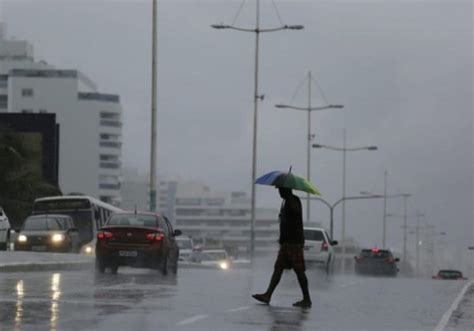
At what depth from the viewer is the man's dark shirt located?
18.8 meters

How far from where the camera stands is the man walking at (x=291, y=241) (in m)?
18.8

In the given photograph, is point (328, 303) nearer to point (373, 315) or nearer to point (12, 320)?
point (373, 315)

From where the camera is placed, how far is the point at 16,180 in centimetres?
6956

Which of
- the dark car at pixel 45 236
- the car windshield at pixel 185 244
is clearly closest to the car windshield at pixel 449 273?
the car windshield at pixel 185 244

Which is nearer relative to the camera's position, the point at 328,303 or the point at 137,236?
the point at 328,303

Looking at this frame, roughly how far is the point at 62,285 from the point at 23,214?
47.7 meters

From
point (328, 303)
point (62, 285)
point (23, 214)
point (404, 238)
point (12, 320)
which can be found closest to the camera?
point (12, 320)

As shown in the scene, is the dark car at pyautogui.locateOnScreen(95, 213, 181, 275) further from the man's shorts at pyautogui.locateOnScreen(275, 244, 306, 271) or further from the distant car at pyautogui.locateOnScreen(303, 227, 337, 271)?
the distant car at pyautogui.locateOnScreen(303, 227, 337, 271)

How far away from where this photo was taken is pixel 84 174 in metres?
197

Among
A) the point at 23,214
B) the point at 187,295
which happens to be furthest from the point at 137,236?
the point at 23,214

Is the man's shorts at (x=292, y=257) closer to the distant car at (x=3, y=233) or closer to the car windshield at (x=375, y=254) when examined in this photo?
the distant car at (x=3, y=233)

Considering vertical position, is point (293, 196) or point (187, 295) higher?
point (293, 196)

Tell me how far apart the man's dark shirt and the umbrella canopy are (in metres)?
0.20

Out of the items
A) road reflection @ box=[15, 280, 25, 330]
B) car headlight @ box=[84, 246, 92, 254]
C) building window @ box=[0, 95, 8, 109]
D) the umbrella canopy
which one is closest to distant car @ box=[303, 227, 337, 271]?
car headlight @ box=[84, 246, 92, 254]
